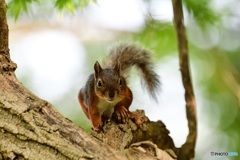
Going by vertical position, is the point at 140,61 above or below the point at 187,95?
above

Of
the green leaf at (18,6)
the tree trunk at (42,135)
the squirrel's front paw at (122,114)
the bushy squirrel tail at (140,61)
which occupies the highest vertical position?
the bushy squirrel tail at (140,61)

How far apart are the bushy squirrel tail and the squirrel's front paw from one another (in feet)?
1.07

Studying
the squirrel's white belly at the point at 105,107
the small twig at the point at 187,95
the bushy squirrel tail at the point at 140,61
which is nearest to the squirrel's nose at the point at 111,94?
the squirrel's white belly at the point at 105,107

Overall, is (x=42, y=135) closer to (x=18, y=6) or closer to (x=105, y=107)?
(x=18, y=6)

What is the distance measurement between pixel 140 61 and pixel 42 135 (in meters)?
1.38

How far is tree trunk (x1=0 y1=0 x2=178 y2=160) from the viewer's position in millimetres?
1922

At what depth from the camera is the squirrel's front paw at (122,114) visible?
8.17 ft

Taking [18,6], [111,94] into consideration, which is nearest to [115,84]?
[111,94]

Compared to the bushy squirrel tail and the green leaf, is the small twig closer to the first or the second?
the bushy squirrel tail

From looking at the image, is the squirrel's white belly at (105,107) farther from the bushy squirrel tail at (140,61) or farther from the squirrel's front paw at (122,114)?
the bushy squirrel tail at (140,61)

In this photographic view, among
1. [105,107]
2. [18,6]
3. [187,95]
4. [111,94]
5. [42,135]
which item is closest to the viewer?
[42,135]

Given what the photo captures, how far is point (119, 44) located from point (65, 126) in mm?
1314

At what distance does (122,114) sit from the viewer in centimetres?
266

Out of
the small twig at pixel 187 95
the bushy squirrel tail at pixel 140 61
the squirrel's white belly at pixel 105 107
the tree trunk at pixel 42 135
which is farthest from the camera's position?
the bushy squirrel tail at pixel 140 61
